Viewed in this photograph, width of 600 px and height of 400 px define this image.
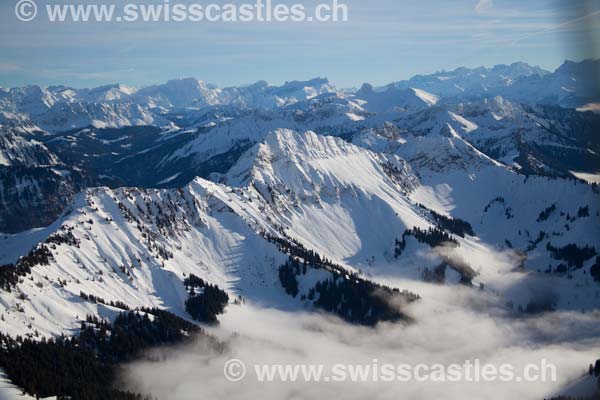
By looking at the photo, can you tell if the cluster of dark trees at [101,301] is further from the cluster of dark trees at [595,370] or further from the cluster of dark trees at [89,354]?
the cluster of dark trees at [595,370]

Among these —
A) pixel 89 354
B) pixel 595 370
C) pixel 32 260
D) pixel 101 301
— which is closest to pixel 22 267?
pixel 32 260

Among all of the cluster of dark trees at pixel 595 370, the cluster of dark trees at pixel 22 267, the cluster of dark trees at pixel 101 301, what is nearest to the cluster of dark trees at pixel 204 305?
the cluster of dark trees at pixel 101 301

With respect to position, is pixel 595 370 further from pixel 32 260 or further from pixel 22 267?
pixel 32 260

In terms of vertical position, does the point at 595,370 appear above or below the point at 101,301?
below

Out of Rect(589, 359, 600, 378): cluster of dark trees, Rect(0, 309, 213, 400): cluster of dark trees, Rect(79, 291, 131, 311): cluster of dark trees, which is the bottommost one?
Rect(589, 359, 600, 378): cluster of dark trees

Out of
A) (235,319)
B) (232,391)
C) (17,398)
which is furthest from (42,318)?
(235,319)

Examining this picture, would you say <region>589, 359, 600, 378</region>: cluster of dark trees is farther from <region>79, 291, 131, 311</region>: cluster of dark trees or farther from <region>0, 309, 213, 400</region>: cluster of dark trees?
<region>79, 291, 131, 311</region>: cluster of dark trees

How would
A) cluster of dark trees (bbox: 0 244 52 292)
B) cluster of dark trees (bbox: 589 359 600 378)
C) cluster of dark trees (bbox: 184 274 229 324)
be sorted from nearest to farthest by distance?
cluster of dark trees (bbox: 589 359 600 378), cluster of dark trees (bbox: 0 244 52 292), cluster of dark trees (bbox: 184 274 229 324)

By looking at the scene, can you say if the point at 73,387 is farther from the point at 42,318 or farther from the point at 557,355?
the point at 557,355

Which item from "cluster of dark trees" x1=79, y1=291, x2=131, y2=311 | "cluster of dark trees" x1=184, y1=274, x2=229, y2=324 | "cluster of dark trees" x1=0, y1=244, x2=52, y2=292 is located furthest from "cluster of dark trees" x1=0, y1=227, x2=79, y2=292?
"cluster of dark trees" x1=184, y1=274, x2=229, y2=324
